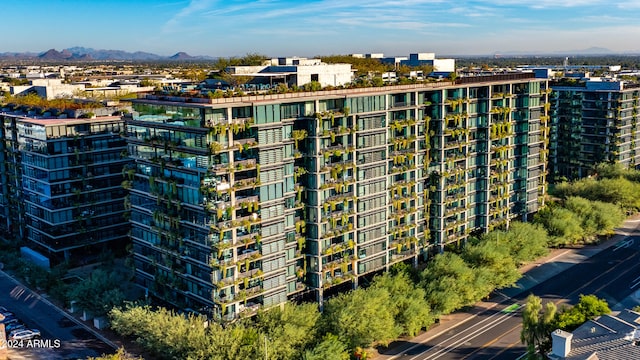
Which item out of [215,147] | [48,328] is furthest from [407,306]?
[48,328]

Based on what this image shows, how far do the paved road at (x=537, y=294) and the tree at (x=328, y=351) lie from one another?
32.3ft

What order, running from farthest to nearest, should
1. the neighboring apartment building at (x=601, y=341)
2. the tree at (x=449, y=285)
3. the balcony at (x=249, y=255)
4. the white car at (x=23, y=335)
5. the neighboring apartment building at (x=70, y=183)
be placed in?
1. the neighboring apartment building at (x=70, y=183)
2. the tree at (x=449, y=285)
3. the white car at (x=23, y=335)
4. the balcony at (x=249, y=255)
5. the neighboring apartment building at (x=601, y=341)

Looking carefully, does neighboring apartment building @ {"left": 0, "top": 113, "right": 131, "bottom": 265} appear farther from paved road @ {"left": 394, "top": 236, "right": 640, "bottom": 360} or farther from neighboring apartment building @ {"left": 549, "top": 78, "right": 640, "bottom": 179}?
neighboring apartment building @ {"left": 549, "top": 78, "right": 640, "bottom": 179}

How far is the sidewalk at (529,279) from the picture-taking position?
80.9 metres

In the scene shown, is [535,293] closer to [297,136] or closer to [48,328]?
[297,136]

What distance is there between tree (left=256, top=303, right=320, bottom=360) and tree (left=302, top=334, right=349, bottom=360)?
1.78 m

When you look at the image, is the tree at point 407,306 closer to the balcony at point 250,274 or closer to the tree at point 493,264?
the tree at point 493,264

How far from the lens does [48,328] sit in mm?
85688

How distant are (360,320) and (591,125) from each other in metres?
→ 116

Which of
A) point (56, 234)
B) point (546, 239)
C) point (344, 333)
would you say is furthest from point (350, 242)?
point (56, 234)

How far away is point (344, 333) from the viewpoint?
73938 mm

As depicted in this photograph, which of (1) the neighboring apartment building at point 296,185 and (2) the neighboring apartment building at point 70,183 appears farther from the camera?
(2) the neighboring apartment building at point 70,183

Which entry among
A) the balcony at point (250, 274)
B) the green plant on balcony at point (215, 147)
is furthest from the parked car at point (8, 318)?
the green plant on balcony at point (215, 147)

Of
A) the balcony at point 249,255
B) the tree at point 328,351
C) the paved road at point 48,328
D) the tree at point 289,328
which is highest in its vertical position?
the balcony at point 249,255
